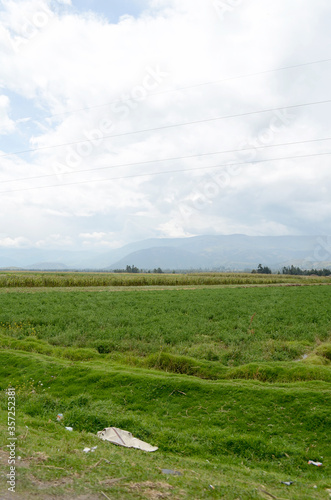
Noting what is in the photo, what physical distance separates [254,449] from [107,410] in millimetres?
4054

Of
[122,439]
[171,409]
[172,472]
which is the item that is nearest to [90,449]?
[122,439]

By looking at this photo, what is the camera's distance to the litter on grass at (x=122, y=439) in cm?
700

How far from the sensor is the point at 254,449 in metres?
7.11

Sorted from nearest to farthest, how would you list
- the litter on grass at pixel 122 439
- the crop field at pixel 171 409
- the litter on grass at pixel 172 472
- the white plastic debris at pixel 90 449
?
the crop field at pixel 171 409 < the litter on grass at pixel 172 472 < the white plastic debris at pixel 90 449 < the litter on grass at pixel 122 439

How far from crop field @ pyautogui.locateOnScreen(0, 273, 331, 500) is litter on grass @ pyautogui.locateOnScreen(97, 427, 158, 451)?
0.88 feet

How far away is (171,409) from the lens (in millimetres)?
9031

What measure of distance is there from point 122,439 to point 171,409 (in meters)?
2.14

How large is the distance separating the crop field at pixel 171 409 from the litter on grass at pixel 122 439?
10.6 inches

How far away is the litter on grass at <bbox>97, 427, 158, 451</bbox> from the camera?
7.00 meters

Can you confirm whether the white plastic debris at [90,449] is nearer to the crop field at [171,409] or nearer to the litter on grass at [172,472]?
the crop field at [171,409]

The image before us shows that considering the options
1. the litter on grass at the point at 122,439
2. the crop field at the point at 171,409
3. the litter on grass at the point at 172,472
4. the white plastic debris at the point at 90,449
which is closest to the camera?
the crop field at the point at 171,409

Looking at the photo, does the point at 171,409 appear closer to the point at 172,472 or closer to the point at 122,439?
the point at 122,439

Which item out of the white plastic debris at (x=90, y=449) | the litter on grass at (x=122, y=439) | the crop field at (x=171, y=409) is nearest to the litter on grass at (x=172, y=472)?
the crop field at (x=171, y=409)

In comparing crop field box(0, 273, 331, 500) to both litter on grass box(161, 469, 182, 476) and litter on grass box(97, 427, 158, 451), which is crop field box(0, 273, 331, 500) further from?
litter on grass box(97, 427, 158, 451)
